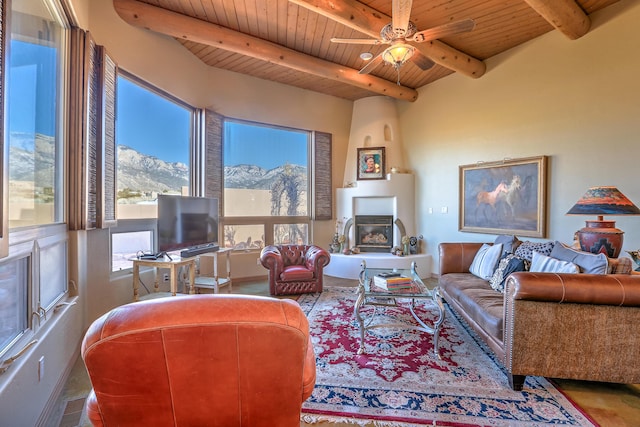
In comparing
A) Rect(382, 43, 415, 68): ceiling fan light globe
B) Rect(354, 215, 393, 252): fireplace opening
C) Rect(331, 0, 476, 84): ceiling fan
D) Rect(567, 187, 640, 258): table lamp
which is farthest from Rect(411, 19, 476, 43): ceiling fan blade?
Rect(354, 215, 393, 252): fireplace opening

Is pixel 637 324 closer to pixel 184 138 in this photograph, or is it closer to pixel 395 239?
pixel 395 239

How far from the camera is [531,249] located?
9.48 ft

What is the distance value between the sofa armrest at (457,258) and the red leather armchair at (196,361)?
9.98 ft

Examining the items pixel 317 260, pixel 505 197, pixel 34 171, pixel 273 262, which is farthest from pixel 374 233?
pixel 34 171

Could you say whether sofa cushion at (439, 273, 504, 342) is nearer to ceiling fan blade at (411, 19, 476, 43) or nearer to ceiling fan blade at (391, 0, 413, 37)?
ceiling fan blade at (411, 19, 476, 43)

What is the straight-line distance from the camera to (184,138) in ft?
13.9

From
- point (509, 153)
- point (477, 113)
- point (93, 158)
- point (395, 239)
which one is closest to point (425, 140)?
point (477, 113)

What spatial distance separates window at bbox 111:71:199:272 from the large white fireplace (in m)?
2.86

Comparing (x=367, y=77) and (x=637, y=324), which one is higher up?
(x=367, y=77)

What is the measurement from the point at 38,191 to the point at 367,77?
4.34 metres

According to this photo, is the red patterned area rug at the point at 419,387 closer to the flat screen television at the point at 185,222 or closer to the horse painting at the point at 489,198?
the flat screen television at the point at 185,222

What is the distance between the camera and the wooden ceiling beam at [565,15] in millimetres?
2827

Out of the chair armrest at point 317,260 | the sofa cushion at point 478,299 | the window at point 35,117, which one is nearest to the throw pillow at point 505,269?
the sofa cushion at point 478,299

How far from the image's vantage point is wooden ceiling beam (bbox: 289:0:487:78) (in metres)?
2.85
